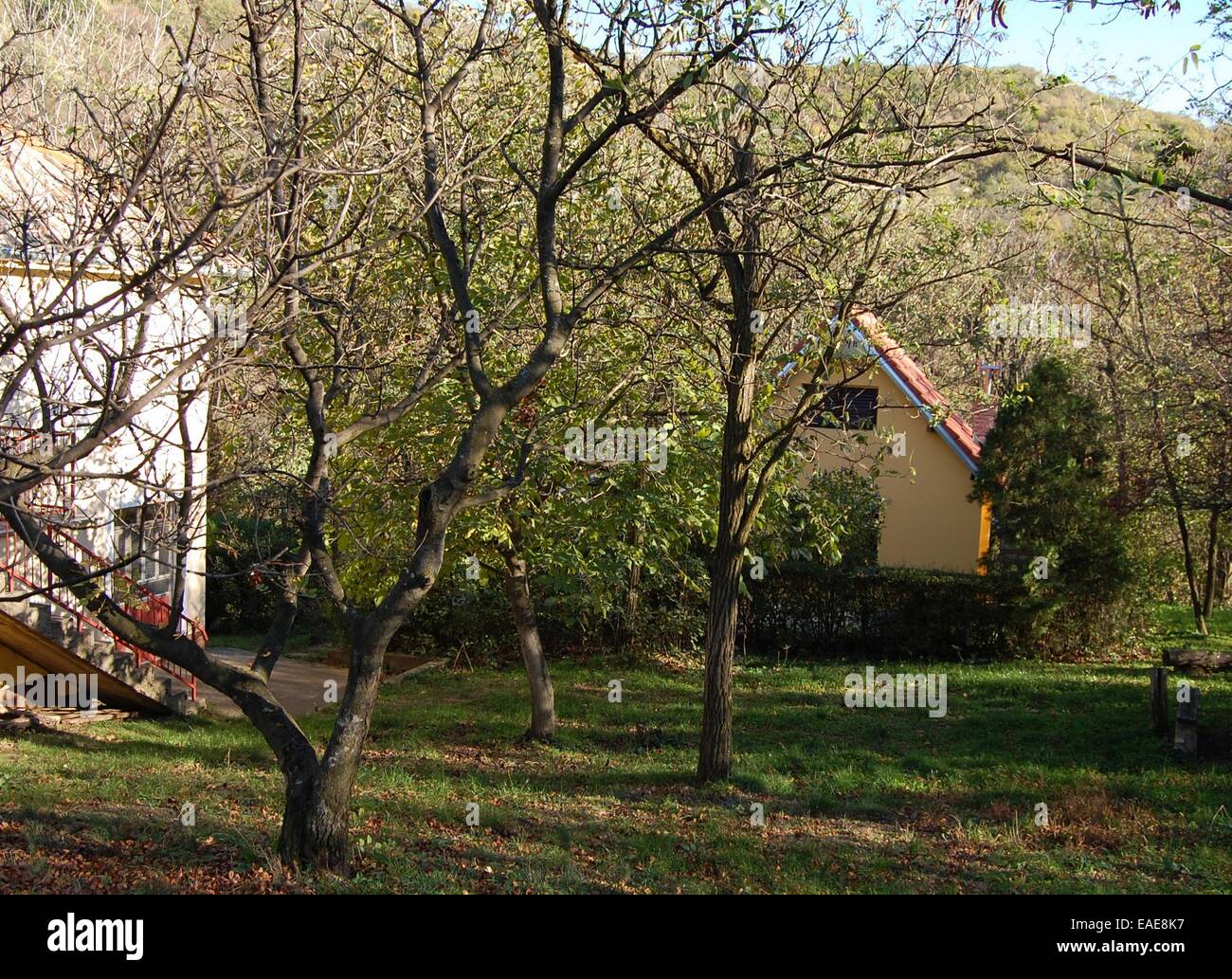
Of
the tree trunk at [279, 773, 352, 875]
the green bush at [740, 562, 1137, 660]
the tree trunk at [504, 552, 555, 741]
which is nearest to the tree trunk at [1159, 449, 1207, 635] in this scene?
the green bush at [740, 562, 1137, 660]

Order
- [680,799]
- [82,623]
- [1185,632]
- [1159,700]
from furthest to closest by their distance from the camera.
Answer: [1185,632] → [82,623] → [1159,700] → [680,799]

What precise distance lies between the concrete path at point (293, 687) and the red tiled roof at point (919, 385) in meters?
8.45

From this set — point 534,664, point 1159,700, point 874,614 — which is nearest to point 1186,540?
point 874,614

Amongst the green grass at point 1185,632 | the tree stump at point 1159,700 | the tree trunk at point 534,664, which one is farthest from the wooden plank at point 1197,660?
the tree trunk at point 534,664

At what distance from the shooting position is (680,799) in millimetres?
10195

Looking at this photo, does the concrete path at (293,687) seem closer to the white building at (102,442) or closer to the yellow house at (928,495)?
the white building at (102,442)

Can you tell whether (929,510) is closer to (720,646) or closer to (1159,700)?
(1159,700)

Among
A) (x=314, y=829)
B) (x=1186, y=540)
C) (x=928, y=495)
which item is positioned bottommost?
(x=314, y=829)

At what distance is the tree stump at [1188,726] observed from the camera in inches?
443

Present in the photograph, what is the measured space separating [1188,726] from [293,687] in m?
12.6

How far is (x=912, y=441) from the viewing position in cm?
2350

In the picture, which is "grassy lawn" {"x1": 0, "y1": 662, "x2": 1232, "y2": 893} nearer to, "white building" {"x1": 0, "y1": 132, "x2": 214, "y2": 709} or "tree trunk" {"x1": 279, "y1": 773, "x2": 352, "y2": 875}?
"tree trunk" {"x1": 279, "y1": 773, "x2": 352, "y2": 875}

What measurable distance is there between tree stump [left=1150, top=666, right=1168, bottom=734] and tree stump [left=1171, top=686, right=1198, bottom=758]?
742 millimetres
